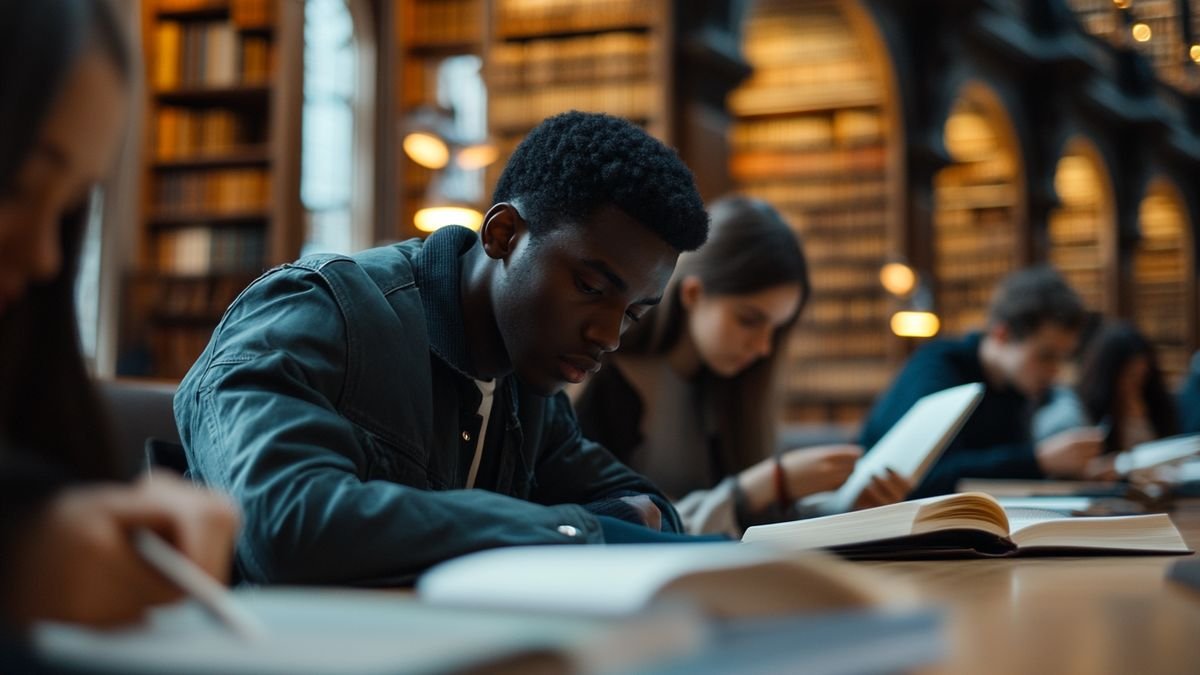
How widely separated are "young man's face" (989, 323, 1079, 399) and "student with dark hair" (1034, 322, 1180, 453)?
1152 mm

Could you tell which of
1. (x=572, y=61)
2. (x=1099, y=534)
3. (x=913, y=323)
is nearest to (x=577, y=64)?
(x=572, y=61)

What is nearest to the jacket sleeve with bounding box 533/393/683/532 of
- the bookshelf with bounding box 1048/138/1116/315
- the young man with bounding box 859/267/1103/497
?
the young man with bounding box 859/267/1103/497

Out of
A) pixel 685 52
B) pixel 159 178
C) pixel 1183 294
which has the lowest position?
pixel 1183 294

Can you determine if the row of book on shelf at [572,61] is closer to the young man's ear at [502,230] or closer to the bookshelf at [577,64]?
the bookshelf at [577,64]

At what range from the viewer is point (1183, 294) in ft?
50.0

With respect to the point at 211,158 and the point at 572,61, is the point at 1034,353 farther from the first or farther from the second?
the point at 211,158

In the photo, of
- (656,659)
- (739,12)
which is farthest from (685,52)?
(656,659)

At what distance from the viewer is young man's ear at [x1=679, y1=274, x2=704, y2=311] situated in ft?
7.98

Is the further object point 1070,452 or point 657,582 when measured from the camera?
point 1070,452

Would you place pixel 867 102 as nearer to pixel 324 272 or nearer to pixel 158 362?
pixel 158 362

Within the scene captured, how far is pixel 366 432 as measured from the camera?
1.19 metres

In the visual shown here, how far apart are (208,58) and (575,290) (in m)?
5.58

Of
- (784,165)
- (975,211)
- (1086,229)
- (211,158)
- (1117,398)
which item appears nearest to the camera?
(1117,398)

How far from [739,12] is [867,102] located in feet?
8.29
